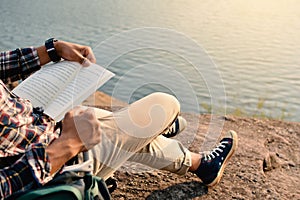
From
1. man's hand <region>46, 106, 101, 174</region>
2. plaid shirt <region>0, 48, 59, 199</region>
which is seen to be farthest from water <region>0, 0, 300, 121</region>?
man's hand <region>46, 106, 101, 174</region>

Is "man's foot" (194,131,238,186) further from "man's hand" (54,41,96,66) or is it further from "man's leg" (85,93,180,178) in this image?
Result: "man's hand" (54,41,96,66)

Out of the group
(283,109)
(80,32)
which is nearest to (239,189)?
(283,109)

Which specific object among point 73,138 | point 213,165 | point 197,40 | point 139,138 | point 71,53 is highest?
point 71,53

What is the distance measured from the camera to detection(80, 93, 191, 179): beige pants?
66.5 inches

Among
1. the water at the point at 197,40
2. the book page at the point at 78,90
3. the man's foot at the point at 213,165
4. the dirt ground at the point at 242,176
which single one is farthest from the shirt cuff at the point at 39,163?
the water at the point at 197,40

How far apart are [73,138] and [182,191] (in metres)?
0.91

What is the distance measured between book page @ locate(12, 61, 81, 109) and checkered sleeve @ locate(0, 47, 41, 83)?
78 millimetres

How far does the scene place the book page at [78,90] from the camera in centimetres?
177

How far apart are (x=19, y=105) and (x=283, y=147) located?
183cm

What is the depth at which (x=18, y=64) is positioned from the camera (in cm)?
199

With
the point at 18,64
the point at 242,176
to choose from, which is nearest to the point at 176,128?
the point at 242,176

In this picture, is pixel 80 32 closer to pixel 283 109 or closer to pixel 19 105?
pixel 283 109

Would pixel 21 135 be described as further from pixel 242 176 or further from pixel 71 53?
pixel 242 176

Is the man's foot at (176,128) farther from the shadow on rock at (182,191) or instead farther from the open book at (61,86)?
the open book at (61,86)
